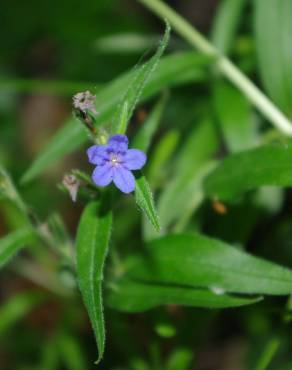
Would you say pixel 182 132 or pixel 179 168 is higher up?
pixel 182 132

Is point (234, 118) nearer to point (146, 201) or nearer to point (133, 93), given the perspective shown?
point (133, 93)

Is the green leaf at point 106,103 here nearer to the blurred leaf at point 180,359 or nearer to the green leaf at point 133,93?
the green leaf at point 133,93

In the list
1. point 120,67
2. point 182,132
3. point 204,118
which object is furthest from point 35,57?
point 204,118

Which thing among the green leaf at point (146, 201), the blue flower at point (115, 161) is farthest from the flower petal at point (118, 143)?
the green leaf at point (146, 201)

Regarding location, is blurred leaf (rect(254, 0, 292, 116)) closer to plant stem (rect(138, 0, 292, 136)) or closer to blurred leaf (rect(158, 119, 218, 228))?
plant stem (rect(138, 0, 292, 136))

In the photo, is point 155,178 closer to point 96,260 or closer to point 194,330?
point 194,330

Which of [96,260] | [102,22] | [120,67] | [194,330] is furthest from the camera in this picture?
[102,22]

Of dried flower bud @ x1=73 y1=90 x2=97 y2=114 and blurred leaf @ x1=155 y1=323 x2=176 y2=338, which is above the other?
dried flower bud @ x1=73 y1=90 x2=97 y2=114

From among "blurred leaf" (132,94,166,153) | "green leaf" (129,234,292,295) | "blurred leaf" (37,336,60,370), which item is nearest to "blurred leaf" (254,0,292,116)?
"blurred leaf" (132,94,166,153)
